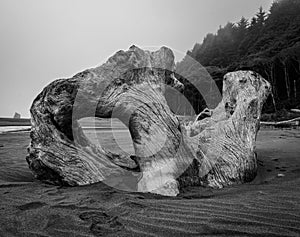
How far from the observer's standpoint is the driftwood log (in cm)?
254

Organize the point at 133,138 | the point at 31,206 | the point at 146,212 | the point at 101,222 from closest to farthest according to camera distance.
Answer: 1. the point at 101,222
2. the point at 146,212
3. the point at 31,206
4. the point at 133,138

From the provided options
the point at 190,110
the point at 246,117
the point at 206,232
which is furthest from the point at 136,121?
the point at 190,110

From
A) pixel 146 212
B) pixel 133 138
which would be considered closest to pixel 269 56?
pixel 133 138

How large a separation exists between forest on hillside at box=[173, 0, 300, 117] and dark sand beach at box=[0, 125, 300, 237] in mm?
6084

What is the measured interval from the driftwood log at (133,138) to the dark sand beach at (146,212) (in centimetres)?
24

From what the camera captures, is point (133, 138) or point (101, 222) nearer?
point (101, 222)

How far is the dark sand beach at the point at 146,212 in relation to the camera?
4.69 ft

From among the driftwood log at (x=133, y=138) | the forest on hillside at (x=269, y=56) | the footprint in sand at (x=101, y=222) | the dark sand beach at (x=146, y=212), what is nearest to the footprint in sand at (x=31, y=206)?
the dark sand beach at (x=146, y=212)

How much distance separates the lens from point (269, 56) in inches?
1186

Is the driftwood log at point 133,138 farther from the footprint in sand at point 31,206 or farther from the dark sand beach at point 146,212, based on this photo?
the footprint in sand at point 31,206

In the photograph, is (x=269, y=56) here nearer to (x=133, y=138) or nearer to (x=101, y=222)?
(x=133, y=138)

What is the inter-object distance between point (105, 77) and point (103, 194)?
1441 mm

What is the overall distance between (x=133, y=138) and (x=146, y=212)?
1079mm

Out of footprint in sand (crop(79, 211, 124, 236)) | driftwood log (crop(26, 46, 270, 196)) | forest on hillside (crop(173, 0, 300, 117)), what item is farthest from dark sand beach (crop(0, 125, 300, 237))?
forest on hillside (crop(173, 0, 300, 117))
